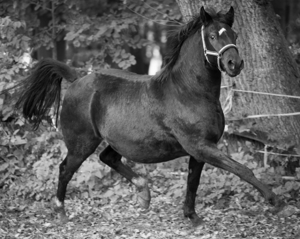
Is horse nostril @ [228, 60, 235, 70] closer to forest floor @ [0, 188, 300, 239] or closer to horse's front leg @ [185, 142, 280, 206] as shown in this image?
horse's front leg @ [185, 142, 280, 206]

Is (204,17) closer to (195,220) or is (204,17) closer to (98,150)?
(195,220)

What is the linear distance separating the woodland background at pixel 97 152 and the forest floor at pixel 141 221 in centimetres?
3

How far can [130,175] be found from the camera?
19.1 ft

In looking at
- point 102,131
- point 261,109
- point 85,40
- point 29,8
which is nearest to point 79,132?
point 102,131

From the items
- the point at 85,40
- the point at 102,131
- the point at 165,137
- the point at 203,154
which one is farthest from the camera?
the point at 85,40

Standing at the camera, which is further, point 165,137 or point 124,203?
point 124,203

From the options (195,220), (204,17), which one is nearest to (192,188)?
(195,220)

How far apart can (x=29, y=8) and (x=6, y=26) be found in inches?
103

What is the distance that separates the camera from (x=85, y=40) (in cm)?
909

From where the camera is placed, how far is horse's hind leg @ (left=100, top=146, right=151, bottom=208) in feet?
18.6

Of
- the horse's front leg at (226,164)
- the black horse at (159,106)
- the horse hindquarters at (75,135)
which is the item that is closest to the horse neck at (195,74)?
the black horse at (159,106)

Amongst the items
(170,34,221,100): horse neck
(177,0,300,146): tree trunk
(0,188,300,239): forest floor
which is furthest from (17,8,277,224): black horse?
(177,0,300,146): tree trunk

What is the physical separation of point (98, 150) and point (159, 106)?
10.2 ft

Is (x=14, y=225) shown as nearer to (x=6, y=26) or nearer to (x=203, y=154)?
(x=203, y=154)
